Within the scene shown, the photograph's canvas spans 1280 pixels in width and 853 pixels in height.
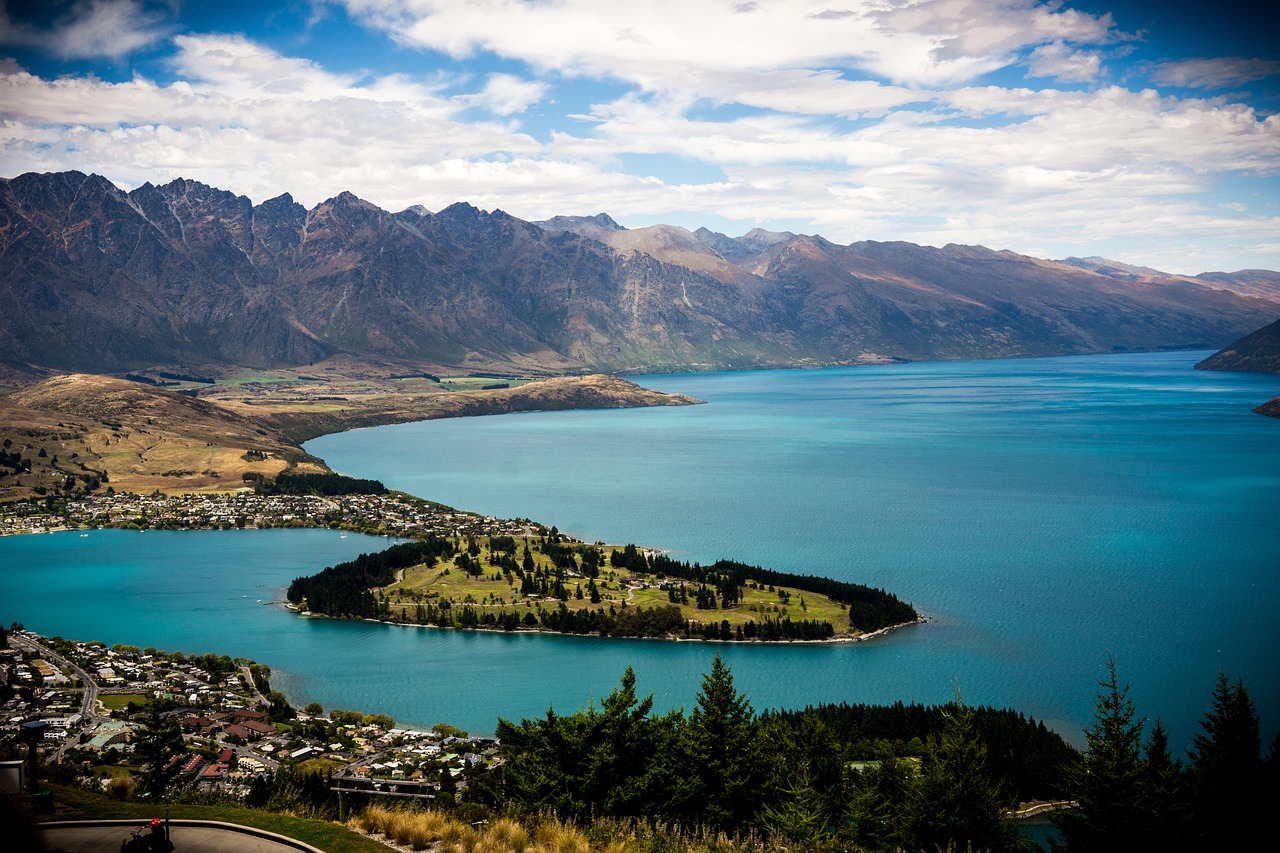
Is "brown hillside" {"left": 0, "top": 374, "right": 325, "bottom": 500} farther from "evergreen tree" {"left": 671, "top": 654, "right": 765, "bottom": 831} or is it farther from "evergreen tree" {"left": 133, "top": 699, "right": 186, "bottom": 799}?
"evergreen tree" {"left": 671, "top": 654, "right": 765, "bottom": 831}

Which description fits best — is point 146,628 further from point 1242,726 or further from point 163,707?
point 1242,726

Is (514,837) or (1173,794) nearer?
(514,837)

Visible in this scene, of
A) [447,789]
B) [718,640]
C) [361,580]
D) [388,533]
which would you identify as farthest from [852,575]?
[388,533]

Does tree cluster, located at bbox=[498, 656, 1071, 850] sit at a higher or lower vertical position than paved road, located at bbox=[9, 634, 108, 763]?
higher

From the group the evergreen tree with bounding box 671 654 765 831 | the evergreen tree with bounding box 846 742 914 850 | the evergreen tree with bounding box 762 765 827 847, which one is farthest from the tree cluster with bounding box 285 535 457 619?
the evergreen tree with bounding box 762 765 827 847

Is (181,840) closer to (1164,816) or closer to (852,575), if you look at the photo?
(1164,816)

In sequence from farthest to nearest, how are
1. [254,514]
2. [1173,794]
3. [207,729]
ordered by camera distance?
[254,514]
[207,729]
[1173,794]

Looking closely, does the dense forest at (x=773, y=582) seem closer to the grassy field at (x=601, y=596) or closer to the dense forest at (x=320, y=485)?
the grassy field at (x=601, y=596)
